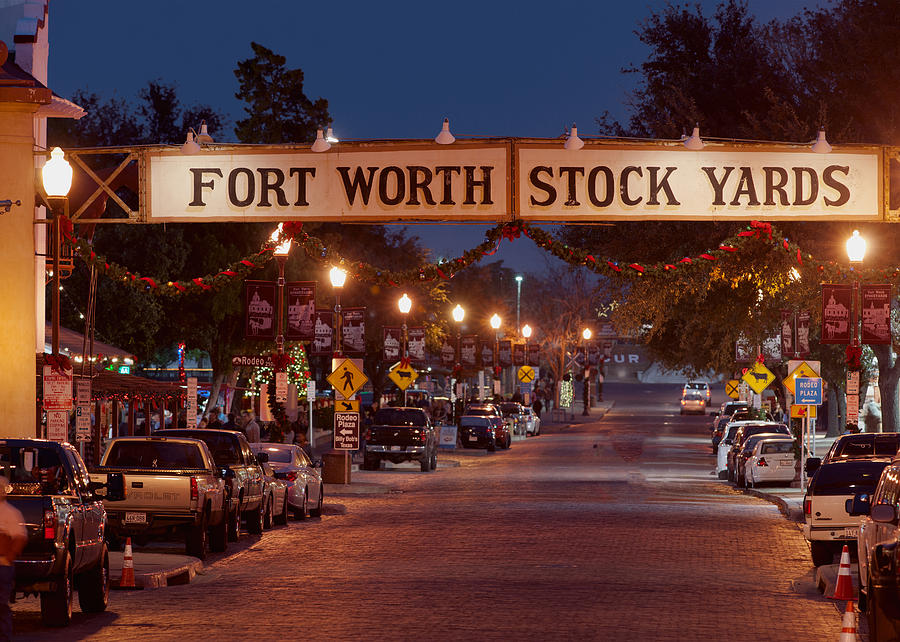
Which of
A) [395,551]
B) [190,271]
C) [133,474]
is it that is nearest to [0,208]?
[133,474]

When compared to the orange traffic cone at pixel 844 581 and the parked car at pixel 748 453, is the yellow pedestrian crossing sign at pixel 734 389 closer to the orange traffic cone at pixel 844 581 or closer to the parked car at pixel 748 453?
the parked car at pixel 748 453

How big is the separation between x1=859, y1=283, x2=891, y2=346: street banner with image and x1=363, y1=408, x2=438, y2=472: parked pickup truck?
1948cm

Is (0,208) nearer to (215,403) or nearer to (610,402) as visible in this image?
(215,403)

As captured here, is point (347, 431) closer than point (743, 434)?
Yes

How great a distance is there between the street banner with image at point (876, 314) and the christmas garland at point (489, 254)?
3.90 ft

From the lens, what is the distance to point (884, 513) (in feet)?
37.9

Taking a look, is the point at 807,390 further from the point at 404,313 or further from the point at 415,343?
the point at 415,343

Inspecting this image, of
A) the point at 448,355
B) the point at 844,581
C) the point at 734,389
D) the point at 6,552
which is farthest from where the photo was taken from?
the point at 734,389

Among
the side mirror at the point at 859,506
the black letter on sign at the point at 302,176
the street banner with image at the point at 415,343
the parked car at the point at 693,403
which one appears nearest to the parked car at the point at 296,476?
the black letter on sign at the point at 302,176

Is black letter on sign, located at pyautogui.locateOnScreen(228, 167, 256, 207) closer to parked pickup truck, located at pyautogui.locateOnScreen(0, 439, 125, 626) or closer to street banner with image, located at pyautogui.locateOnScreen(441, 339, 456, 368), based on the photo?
parked pickup truck, located at pyautogui.locateOnScreen(0, 439, 125, 626)

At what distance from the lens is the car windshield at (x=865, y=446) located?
25.1 metres

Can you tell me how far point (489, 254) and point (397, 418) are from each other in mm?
23661

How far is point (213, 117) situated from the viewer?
73.9m

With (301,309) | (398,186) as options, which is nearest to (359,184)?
(398,186)
